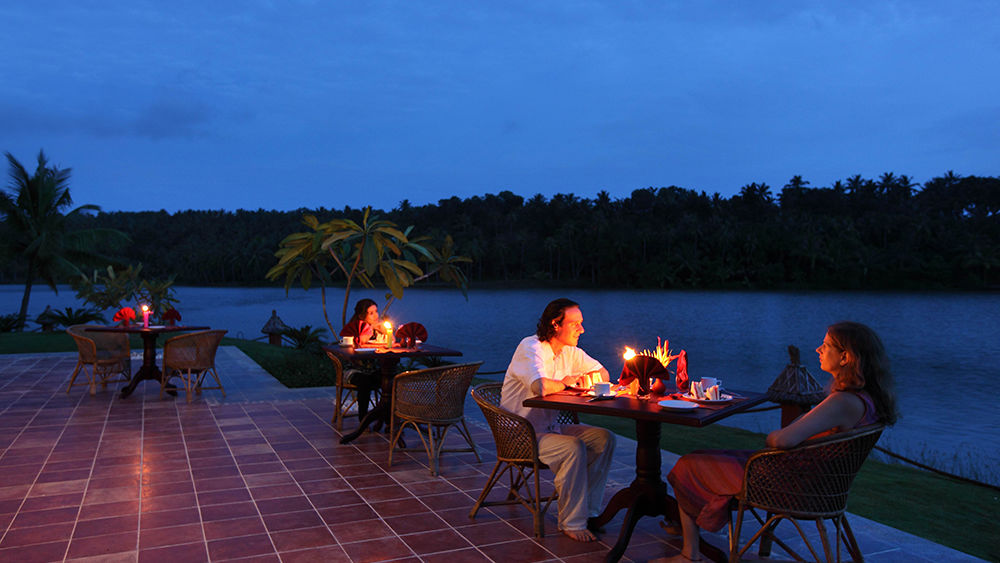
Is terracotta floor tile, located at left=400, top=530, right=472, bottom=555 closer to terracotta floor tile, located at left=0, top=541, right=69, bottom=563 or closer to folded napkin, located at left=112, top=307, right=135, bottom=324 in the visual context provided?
terracotta floor tile, located at left=0, top=541, right=69, bottom=563

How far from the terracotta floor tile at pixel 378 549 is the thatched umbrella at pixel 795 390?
2712 mm

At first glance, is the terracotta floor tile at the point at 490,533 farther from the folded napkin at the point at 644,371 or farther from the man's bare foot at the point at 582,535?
the folded napkin at the point at 644,371

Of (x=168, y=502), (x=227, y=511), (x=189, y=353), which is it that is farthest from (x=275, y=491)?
(x=189, y=353)

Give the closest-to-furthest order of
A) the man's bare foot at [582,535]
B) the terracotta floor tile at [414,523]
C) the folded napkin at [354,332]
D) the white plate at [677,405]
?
the white plate at [677,405] → the man's bare foot at [582,535] → the terracotta floor tile at [414,523] → the folded napkin at [354,332]

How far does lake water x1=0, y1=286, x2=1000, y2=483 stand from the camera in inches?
507

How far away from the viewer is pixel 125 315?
7.30 m

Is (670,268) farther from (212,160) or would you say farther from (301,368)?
(212,160)

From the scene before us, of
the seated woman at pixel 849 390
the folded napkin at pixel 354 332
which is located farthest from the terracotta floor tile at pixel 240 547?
the folded napkin at pixel 354 332

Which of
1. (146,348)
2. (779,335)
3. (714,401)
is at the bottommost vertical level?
(779,335)

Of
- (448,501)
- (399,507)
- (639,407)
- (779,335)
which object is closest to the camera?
(639,407)

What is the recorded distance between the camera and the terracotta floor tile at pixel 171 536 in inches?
121

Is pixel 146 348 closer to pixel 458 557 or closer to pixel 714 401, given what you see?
pixel 458 557

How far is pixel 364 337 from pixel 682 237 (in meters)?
57.9

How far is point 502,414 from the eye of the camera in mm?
3262
